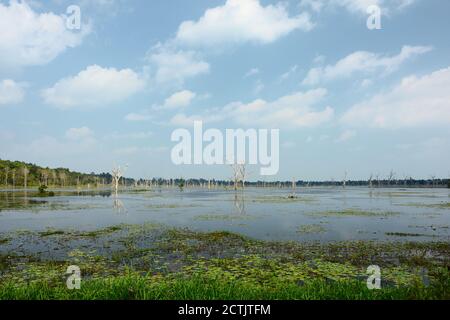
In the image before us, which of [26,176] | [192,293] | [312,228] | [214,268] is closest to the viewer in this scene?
[192,293]

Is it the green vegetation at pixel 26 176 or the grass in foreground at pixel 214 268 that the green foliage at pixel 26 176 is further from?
the grass in foreground at pixel 214 268

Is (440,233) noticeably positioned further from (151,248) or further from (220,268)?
(151,248)

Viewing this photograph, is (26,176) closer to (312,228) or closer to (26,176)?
(26,176)

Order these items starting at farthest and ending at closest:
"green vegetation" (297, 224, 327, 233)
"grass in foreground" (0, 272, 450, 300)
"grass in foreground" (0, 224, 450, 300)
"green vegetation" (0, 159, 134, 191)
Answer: "green vegetation" (0, 159, 134, 191) → "green vegetation" (297, 224, 327, 233) → "grass in foreground" (0, 224, 450, 300) → "grass in foreground" (0, 272, 450, 300)

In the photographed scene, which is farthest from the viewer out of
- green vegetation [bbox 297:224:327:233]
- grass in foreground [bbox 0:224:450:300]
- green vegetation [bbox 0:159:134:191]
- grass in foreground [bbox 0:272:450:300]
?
green vegetation [bbox 0:159:134:191]

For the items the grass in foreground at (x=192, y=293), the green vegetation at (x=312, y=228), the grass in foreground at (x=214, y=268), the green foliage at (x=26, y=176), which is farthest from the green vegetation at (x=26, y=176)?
the grass in foreground at (x=192, y=293)

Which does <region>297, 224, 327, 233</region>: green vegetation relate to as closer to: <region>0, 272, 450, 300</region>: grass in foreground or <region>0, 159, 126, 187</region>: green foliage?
<region>0, 272, 450, 300</region>: grass in foreground

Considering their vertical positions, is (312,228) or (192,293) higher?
(192,293)

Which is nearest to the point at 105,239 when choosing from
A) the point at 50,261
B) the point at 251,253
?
the point at 50,261

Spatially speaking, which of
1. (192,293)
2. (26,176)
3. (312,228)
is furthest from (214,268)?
(26,176)

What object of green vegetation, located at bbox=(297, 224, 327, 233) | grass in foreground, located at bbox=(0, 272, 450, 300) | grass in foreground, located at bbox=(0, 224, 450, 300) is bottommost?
green vegetation, located at bbox=(297, 224, 327, 233)

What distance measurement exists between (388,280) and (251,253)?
17.0 feet

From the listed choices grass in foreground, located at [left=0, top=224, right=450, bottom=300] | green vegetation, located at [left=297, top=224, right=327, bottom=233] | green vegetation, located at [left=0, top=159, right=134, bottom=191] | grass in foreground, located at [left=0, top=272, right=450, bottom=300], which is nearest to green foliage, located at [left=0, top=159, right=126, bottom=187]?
green vegetation, located at [left=0, top=159, right=134, bottom=191]

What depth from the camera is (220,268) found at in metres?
11.0
